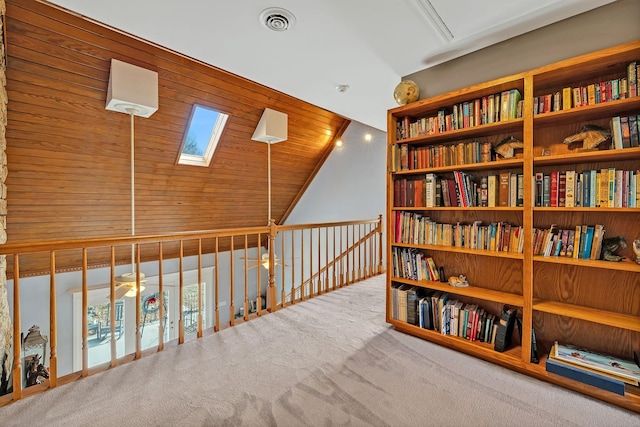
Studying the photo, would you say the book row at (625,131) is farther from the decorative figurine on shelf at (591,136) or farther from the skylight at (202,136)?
the skylight at (202,136)

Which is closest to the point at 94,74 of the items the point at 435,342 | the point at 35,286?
the point at 35,286

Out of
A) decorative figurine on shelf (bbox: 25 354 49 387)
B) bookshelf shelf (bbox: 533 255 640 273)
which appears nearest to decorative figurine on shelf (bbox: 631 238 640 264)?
bookshelf shelf (bbox: 533 255 640 273)

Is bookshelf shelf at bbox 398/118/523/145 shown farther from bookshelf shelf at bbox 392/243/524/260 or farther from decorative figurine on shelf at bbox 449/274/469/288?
decorative figurine on shelf at bbox 449/274/469/288

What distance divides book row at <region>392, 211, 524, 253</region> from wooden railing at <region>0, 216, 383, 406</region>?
117 centimetres

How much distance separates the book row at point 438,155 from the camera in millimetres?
2166

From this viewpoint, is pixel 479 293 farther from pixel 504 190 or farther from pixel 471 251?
pixel 504 190

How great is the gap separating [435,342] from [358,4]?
7.89 feet

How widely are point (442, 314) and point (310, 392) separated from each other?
118cm

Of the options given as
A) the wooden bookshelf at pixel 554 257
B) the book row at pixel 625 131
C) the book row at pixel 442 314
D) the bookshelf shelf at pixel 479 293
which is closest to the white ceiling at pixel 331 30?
the wooden bookshelf at pixel 554 257

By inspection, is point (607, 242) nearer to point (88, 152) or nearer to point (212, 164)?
point (212, 164)

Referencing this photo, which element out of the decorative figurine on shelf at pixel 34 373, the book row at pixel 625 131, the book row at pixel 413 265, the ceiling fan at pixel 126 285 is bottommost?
the decorative figurine on shelf at pixel 34 373

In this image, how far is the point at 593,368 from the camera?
170cm

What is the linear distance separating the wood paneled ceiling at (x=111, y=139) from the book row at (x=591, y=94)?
3002mm

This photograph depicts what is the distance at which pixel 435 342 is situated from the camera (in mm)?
2342
